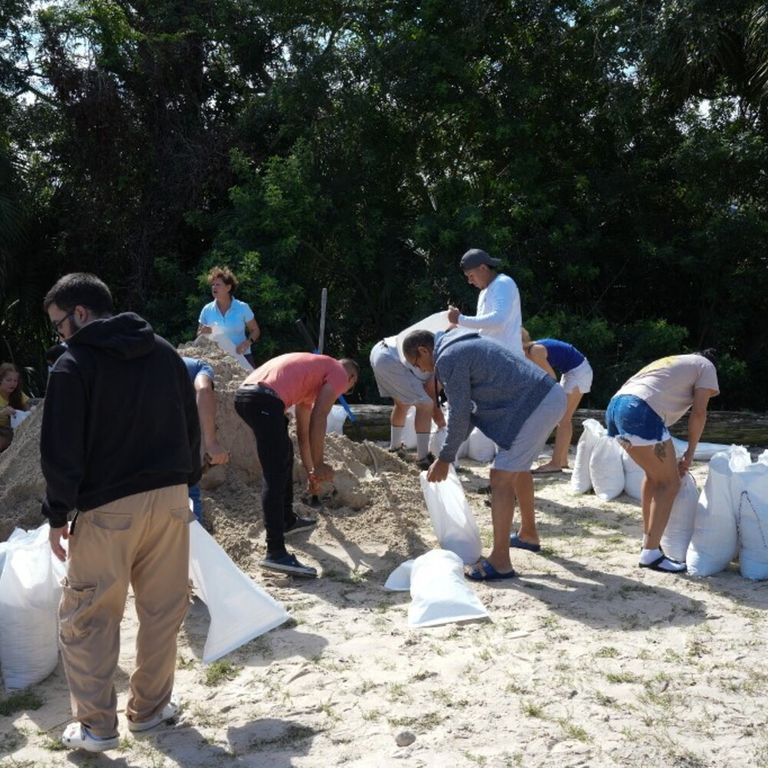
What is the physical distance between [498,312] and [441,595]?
2.40 meters

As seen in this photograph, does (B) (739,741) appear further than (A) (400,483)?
No

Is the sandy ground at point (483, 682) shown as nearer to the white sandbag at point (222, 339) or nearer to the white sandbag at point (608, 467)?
the white sandbag at point (608, 467)

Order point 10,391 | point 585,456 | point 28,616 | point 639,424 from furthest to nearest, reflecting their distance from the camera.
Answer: point 10,391, point 585,456, point 639,424, point 28,616

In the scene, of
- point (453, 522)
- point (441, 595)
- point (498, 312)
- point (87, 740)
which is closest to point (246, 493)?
point (453, 522)

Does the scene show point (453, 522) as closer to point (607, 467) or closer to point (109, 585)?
point (607, 467)

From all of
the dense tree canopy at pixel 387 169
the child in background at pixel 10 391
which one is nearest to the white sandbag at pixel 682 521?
the child in background at pixel 10 391

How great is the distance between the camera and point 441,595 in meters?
4.54

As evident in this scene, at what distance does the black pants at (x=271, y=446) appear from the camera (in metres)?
5.12

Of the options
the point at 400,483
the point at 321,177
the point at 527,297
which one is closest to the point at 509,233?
the point at 527,297

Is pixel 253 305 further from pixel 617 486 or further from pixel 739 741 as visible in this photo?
pixel 739 741

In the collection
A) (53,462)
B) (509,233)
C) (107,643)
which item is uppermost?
(509,233)

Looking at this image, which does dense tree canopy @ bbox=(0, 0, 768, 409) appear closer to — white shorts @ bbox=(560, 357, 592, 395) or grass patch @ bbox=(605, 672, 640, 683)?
white shorts @ bbox=(560, 357, 592, 395)

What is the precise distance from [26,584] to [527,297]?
34.2ft

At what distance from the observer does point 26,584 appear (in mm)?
3920
